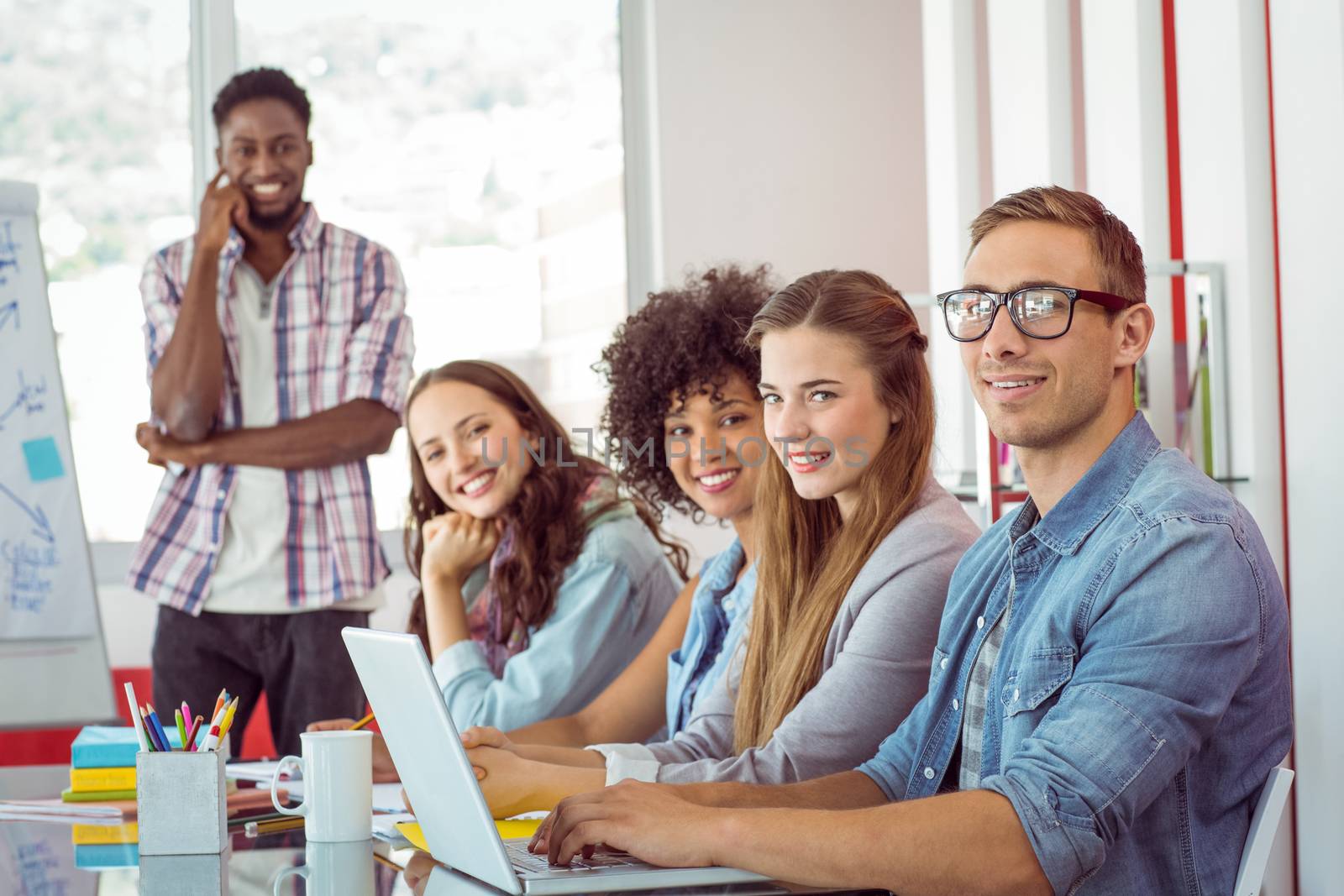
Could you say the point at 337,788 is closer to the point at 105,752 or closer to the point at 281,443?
the point at 105,752

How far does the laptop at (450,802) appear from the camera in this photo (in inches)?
44.8

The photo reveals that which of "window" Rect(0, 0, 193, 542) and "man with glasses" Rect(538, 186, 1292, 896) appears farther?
"window" Rect(0, 0, 193, 542)

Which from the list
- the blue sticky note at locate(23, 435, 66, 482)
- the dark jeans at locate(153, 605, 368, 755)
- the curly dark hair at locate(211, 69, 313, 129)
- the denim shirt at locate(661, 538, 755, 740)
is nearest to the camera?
the denim shirt at locate(661, 538, 755, 740)

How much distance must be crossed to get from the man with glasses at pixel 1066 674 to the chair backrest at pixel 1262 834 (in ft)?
0.04

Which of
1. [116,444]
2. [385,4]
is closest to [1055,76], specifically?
[385,4]

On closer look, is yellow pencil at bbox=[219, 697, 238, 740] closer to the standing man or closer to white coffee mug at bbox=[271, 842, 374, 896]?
white coffee mug at bbox=[271, 842, 374, 896]

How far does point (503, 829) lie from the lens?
1470 millimetres

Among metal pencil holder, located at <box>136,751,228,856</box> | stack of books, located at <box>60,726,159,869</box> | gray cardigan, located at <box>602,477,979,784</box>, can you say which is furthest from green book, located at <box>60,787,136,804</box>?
gray cardigan, located at <box>602,477,979,784</box>

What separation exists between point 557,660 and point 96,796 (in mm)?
705

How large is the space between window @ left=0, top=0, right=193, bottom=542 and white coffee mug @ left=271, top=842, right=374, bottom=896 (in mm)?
3305

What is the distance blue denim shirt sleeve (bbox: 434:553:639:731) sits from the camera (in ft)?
7.21

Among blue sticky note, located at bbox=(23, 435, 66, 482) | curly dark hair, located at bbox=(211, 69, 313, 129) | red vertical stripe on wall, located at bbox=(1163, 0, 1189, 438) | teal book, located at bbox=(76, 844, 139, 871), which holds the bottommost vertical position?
teal book, located at bbox=(76, 844, 139, 871)

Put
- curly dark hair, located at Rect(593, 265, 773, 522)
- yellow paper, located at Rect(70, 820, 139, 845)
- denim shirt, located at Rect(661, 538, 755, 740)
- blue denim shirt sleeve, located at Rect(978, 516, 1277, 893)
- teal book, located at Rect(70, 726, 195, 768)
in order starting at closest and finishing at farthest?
blue denim shirt sleeve, located at Rect(978, 516, 1277, 893) → yellow paper, located at Rect(70, 820, 139, 845) → teal book, located at Rect(70, 726, 195, 768) → denim shirt, located at Rect(661, 538, 755, 740) → curly dark hair, located at Rect(593, 265, 773, 522)

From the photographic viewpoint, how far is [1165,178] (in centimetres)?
256
